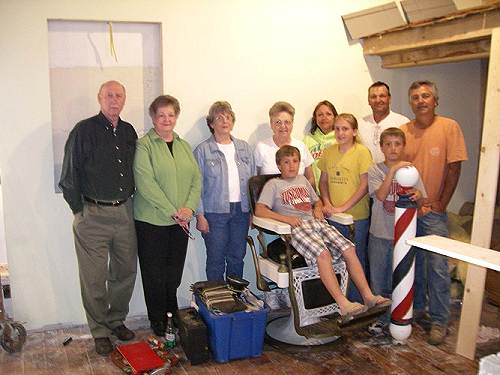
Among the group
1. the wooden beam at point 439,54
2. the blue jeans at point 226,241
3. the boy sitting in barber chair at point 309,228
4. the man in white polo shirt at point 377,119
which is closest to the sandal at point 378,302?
the boy sitting in barber chair at point 309,228

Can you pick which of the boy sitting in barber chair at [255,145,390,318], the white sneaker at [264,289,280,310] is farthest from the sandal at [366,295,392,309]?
the white sneaker at [264,289,280,310]

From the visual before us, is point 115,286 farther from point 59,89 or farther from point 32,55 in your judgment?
point 32,55

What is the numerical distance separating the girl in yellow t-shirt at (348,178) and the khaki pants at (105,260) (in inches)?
53.6

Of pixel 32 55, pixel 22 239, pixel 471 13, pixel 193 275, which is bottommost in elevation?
pixel 193 275

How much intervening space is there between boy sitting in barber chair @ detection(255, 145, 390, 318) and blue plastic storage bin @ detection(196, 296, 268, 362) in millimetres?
458

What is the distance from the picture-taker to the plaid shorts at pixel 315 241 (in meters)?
3.04

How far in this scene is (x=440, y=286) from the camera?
3326 mm

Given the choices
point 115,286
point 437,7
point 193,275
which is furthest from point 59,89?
point 437,7

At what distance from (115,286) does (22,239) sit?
72cm

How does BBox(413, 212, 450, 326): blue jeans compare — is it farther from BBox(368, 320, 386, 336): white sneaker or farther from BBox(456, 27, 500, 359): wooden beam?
BBox(368, 320, 386, 336): white sneaker

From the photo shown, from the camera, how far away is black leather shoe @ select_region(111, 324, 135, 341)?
3354 mm

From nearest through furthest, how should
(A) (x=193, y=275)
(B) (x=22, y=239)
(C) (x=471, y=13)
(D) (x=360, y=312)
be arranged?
1. (D) (x=360, y=312)
2. (C) (x=471, y=13)
3. (B) (x=22, y=239)
4. (A) (x=193, y=275)

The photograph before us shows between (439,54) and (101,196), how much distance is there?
8.82 feet

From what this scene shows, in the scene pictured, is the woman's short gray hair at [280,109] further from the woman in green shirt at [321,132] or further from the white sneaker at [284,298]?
the white sneaker at [284,298]
